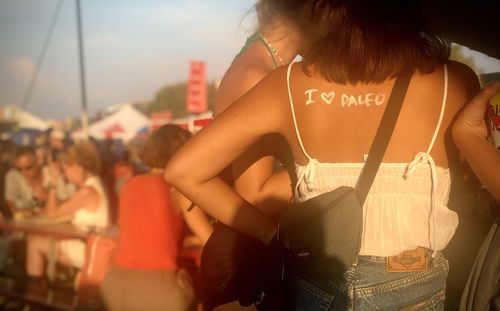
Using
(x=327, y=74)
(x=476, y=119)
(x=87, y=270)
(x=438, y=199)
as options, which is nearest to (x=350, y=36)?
(x=327, y=74)

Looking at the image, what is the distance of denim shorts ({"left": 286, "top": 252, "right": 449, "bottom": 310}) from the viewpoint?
143cm

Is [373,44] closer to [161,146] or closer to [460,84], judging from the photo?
[460,84]

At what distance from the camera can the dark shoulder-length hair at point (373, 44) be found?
4.76 ft

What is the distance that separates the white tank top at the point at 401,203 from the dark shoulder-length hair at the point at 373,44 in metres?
0.10

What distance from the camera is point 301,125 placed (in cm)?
149

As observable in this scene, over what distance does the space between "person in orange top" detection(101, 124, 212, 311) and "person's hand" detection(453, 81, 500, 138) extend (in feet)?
7.33

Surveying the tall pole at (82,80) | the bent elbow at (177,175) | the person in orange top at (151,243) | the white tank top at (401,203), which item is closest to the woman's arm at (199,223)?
the person in orange top at (151,243)

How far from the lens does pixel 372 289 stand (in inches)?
56.6

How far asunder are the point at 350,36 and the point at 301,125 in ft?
0.93

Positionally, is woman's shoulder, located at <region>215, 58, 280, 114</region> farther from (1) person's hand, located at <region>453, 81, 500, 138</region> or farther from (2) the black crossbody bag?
(1) person's hand, located at <region>453, 81, 500, 138</region>

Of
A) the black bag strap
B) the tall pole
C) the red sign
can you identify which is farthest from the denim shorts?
the red sign

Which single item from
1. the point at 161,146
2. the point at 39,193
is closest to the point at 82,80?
the point at 39,193

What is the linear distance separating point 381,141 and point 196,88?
18745mm

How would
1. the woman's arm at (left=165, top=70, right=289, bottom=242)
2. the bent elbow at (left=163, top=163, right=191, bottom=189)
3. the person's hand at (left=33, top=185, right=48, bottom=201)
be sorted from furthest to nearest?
1. the person's hand at (left=33, top=185, right=48, bottom=201)
2. the bent elbow at (left=163, top=163, right=191, bottom=189)
3. the woman's arm at (left=165, top=70, right=289, bottom=242)
